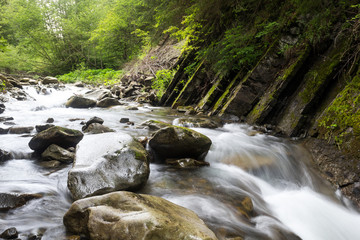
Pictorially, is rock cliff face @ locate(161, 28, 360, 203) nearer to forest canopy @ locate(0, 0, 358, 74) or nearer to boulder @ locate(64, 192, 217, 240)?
forest canopy @ locate(0, 0, 358, 74)

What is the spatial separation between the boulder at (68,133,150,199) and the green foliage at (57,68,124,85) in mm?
15976

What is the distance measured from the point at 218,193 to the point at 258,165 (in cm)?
155

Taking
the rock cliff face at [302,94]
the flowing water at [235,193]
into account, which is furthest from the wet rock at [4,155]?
the rock cliff face at [302,94]

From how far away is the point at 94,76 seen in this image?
2242 cm

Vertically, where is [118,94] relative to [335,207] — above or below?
below

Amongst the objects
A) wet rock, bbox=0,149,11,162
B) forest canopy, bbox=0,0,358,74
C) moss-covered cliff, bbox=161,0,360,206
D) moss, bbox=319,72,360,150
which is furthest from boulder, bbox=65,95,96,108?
moss, bbox=319,72,360,150

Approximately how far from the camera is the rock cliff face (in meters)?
4.32

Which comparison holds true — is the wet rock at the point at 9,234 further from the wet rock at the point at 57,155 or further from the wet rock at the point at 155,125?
the wet rock at the point at 155,125

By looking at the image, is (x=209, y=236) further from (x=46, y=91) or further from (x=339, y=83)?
(x=46, y=91)

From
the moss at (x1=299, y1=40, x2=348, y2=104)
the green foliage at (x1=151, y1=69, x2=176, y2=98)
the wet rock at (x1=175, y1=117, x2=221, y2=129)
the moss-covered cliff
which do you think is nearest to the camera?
the moss-covered cliff

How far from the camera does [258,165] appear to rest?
4.63 m

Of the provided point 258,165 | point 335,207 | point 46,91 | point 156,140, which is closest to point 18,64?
point 46,91

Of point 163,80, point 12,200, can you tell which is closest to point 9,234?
point 12,200

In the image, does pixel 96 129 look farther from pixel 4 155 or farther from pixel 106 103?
pixel 106 103
